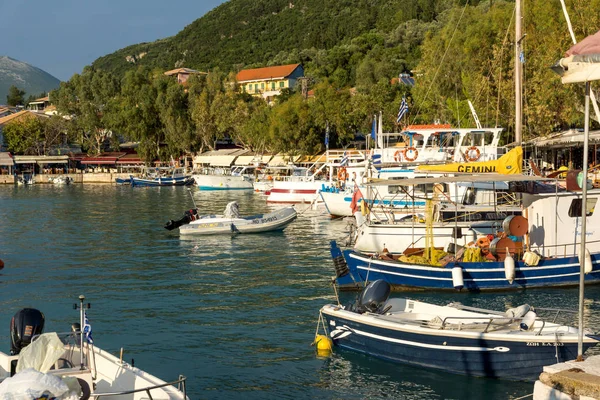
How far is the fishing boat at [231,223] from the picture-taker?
138ft

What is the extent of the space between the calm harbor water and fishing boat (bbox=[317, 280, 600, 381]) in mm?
346

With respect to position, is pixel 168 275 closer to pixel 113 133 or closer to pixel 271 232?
pixel 271 232

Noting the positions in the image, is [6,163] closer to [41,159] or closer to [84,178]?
[41,159]

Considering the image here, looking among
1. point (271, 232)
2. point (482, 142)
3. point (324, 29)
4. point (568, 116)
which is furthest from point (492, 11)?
point (324, 29)

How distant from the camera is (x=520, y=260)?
24.6m

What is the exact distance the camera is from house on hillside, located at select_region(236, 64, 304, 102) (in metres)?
154

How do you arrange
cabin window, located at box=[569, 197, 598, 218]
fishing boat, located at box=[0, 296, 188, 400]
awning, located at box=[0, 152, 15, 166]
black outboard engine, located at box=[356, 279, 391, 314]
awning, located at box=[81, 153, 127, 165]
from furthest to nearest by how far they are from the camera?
awning, located at box=[81, 153, 127, 165], awning, located at box=[0, 152, 15, 166], cabin window, located at box=[569, 197, 598, 218], black outboard engine, located at box=[356, 279, 391, 314], fishing boat, located at box=[0, 296, 188, 400]

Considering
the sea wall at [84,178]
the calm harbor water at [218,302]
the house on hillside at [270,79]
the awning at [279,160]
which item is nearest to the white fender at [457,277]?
the calm harbor water at [218,302]

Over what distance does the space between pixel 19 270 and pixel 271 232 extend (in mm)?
15109

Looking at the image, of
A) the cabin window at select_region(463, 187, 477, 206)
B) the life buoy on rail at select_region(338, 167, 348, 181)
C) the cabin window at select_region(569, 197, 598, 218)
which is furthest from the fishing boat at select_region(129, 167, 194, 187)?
the cabin window at select_region(569, 197, 598, 218)

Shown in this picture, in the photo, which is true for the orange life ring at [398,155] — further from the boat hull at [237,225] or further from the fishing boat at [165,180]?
the fishing boat at [165,180]

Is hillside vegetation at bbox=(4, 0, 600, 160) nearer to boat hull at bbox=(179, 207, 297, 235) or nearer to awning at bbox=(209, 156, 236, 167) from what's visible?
awning at bbox=(209, 156, 236, 167)

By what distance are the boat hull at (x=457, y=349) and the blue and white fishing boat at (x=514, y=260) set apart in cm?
660

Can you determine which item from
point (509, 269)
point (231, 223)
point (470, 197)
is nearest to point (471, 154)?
point (470, 197)
